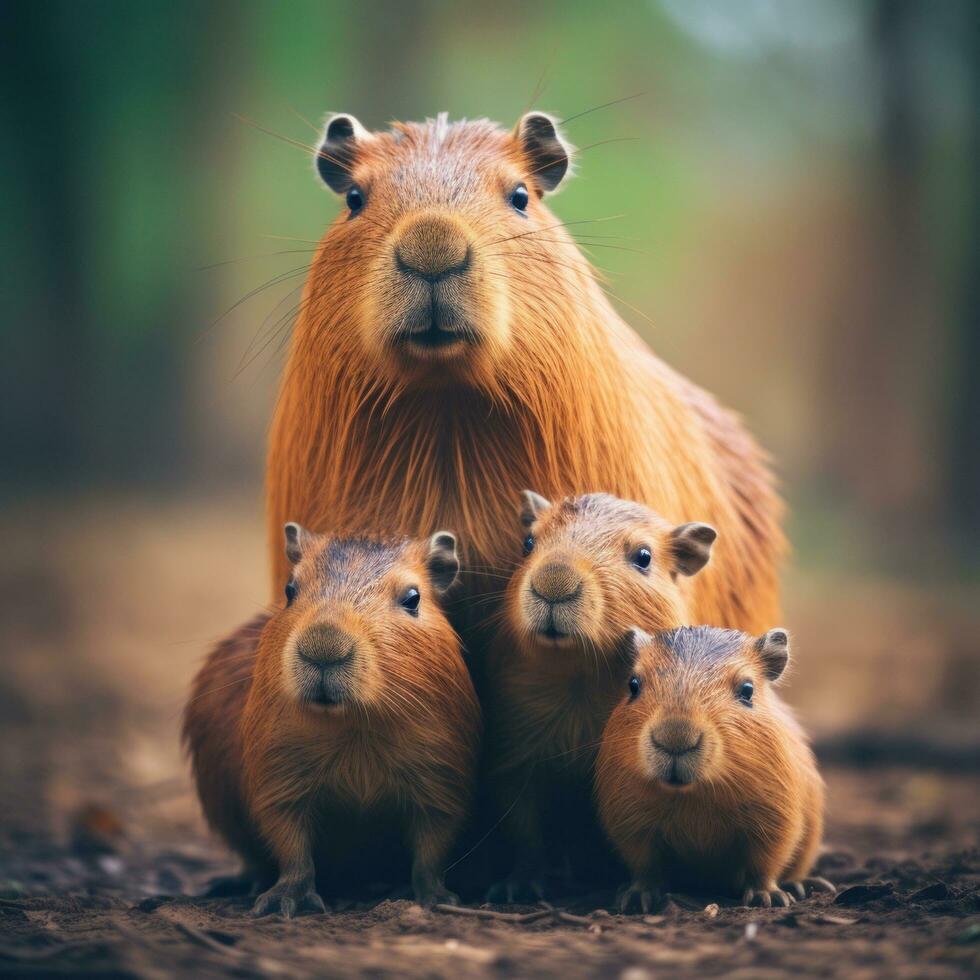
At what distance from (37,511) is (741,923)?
14166 mm

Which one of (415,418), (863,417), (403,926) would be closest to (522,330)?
(415,418)

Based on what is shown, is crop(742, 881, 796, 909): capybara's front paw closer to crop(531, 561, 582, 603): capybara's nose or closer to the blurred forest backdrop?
crop(531, 561, 582, 603): capybara's nose

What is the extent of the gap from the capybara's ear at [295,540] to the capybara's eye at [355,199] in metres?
1.27

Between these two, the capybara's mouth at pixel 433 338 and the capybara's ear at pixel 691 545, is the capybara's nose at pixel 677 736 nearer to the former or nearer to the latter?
the capybara's ear at pixel 691 545

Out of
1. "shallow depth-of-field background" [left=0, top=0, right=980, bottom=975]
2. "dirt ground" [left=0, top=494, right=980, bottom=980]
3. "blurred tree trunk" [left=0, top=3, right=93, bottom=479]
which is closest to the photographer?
"dirt ground" [left=0, top=494, right=980, bottom=980]

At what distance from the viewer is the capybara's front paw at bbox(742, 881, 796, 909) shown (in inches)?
180

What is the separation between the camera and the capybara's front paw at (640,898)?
4512 millimetres

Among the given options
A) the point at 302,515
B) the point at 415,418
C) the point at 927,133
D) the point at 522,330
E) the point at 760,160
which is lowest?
the point at 302,515

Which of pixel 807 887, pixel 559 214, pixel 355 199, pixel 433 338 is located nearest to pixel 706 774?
pixel 807 887

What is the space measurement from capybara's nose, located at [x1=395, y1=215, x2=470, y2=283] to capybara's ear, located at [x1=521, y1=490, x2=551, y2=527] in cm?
92

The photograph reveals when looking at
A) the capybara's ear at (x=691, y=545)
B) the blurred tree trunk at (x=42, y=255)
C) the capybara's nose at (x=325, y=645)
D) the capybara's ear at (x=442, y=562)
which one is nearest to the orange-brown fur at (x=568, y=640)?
the capybara's ear at (x=691, y=545)

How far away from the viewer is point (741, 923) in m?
4.26

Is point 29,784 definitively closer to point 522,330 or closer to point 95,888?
point 95,888

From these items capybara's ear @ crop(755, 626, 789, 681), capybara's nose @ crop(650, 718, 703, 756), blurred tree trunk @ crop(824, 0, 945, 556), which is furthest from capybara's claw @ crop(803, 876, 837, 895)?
blurred tree trunk @ crop(824, 0, 945, 556)
